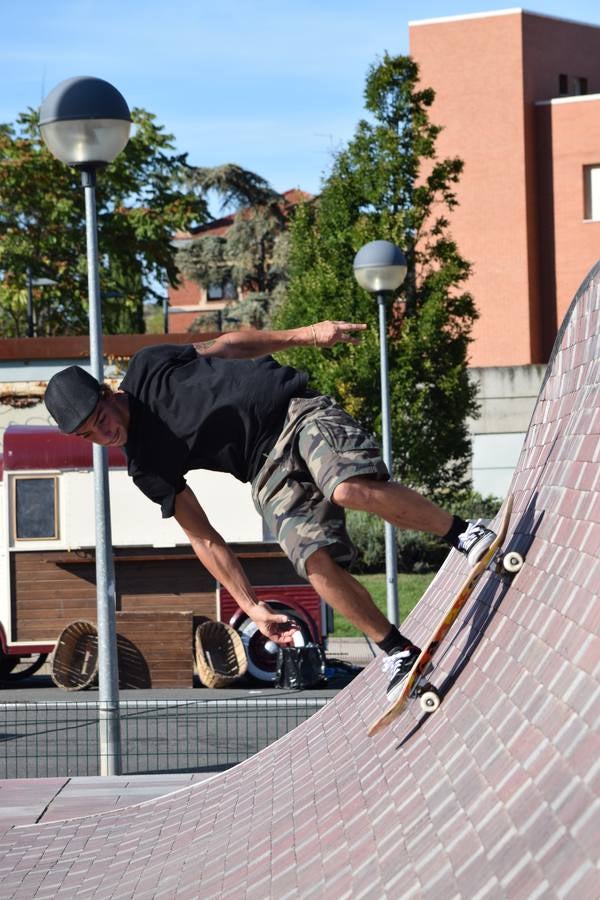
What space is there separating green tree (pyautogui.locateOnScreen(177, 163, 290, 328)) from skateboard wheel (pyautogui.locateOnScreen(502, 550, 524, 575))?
135 ft

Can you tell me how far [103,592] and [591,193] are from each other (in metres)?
32.1

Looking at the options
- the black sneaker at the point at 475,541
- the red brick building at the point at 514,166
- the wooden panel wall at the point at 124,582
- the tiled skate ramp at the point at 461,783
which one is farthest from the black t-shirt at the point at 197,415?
the red brick building at the point at 514,166

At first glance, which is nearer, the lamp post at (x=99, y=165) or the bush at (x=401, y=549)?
the lamp post at (x=99, y=165)

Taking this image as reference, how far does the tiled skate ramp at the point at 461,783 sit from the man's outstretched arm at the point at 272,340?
3.17 feet

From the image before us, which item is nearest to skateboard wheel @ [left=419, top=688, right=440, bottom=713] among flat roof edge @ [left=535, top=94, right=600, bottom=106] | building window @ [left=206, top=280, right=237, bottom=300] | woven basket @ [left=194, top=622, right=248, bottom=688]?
woven basket @ [left=194, top=622, right=248, bottom=688]

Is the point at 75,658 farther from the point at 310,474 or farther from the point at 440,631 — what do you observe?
the point at 440,631

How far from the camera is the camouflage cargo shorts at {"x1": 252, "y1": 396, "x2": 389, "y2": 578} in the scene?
5.21 m

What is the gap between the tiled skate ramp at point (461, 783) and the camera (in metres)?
3.47

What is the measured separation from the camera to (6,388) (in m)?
21.9

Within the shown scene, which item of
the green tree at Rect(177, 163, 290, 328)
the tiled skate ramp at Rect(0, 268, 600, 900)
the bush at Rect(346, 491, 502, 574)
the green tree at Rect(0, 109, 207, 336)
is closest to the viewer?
the tiled skate ramp at Rect(0, 268, 600, 900)

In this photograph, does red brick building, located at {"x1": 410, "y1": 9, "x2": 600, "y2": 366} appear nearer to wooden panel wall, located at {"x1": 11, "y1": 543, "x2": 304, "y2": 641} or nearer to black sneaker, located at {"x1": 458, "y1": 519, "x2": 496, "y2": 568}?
wooden panel wall, located at {"x1": 11, "y1": 543, "x2": 304, "y2": 641}

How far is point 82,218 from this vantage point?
112 feet

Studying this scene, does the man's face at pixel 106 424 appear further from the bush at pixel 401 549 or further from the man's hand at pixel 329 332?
the bush at pixel 401 549

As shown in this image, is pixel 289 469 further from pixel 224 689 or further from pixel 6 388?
pixel 6 388
